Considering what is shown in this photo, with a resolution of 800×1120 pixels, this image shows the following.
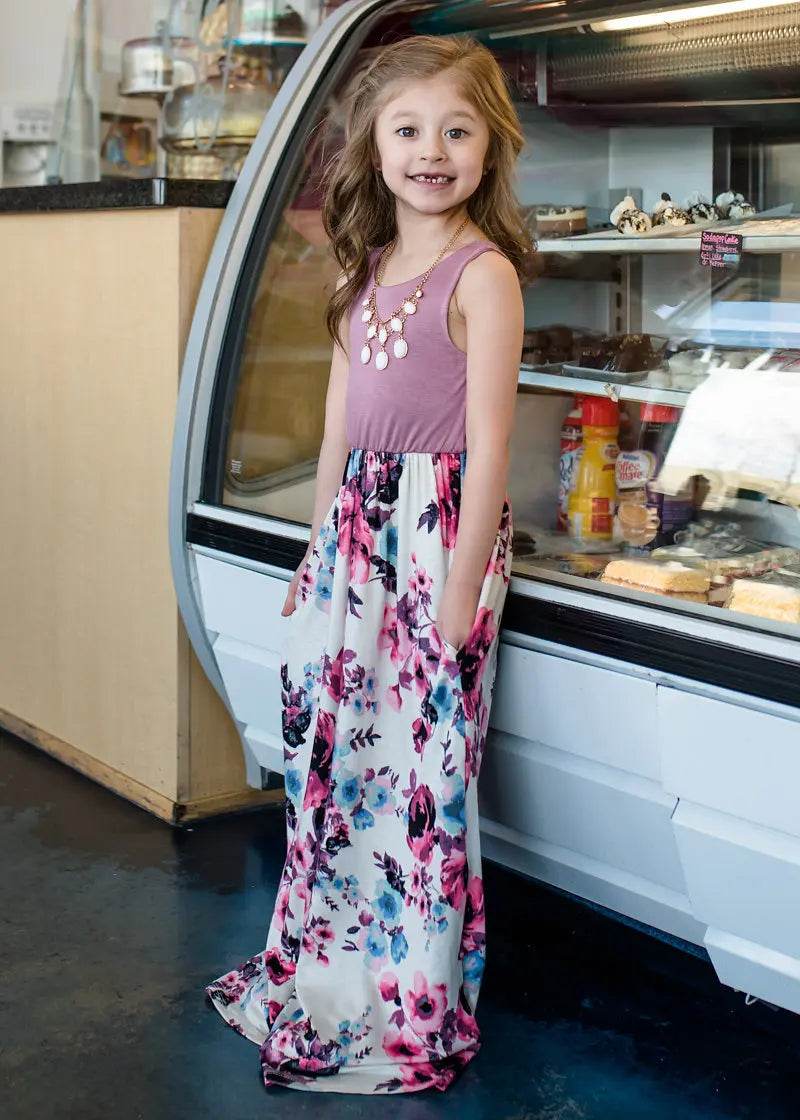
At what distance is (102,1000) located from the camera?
2.14 metres

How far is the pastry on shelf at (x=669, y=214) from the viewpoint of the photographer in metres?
2.23

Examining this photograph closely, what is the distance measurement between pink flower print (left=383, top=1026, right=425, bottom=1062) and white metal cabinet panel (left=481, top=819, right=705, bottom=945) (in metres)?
0.38

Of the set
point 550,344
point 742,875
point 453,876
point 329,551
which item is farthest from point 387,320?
point 742,875

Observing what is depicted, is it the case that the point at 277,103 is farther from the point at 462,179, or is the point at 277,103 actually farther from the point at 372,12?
the point at 462,179

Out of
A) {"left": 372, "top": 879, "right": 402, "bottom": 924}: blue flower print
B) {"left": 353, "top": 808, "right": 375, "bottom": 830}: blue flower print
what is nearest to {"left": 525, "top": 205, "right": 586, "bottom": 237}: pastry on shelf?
{"left": 353, "top": 808, "right": 375, "bottom": 830}: blue flower print

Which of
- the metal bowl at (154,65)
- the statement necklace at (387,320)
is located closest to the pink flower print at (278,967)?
the statement necklace at (387,320)

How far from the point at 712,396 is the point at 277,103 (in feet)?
3.41

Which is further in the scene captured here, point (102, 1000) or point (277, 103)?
point (277, 103)

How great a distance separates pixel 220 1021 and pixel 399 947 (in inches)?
13.1

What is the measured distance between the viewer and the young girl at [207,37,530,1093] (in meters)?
1.90

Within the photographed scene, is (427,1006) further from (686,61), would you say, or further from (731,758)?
(686,61)

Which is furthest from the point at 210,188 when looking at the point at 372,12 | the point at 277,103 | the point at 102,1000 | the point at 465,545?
the point at 102,1000

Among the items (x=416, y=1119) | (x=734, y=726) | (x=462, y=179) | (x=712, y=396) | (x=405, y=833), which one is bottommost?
(x=416, y=1119)

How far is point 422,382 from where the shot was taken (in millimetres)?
1956
